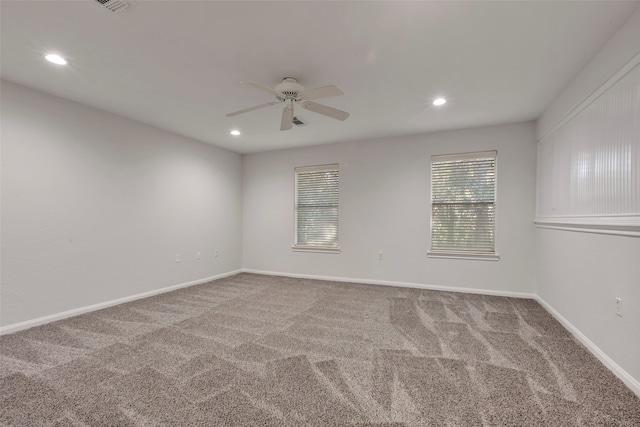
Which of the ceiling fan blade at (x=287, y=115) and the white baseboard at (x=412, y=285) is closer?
the ceiling fan blade at (x=287, y=115)

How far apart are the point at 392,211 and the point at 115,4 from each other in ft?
13.4

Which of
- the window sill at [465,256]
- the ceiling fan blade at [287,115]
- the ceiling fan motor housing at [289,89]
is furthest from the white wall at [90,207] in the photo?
the window sill at [465,256]

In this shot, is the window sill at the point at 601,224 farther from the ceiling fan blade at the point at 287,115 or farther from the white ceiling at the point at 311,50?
the ceiling fan blade at the point at 287,115

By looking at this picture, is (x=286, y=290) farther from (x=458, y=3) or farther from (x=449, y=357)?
(x=458, y=3)

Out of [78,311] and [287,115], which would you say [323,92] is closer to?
[287,115]

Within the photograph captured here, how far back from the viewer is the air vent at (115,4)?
69.1 inches

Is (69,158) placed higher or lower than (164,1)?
lower

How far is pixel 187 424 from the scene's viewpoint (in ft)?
5.24

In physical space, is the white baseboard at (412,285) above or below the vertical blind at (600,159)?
below

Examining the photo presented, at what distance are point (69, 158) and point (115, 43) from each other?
1.83 m

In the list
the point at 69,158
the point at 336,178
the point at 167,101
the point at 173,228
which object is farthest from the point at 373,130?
the point at 69,158

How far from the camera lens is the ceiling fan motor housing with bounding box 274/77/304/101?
2477mm

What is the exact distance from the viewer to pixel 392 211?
4.75m

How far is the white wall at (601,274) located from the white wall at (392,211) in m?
0.71
